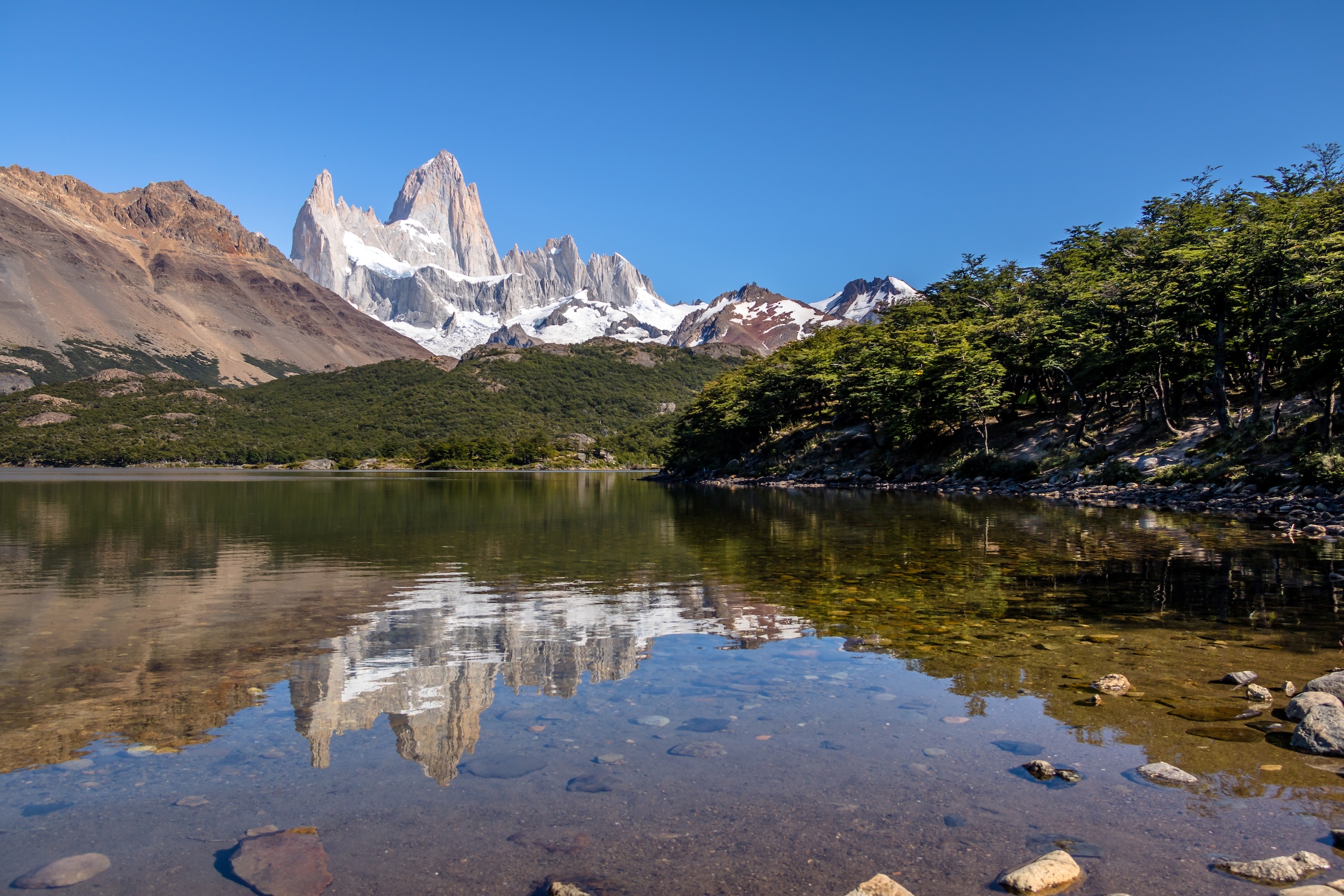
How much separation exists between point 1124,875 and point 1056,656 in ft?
19.0

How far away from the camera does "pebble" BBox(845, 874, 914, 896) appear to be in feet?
14.4

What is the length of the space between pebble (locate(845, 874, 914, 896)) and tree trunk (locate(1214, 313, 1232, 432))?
155ft

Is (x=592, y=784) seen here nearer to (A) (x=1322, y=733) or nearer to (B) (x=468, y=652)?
(B) (x=468, y=652)

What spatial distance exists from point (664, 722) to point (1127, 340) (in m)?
51.7

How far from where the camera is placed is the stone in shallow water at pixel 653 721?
7.52m

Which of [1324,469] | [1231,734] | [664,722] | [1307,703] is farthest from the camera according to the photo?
[1324,469]

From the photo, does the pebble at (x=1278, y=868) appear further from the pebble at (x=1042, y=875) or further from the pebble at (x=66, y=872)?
the pebble at (x=66, y=872)

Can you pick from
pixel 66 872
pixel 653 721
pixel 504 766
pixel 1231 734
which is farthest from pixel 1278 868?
pixel 66 872

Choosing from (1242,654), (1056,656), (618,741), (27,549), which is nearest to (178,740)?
(618,741)

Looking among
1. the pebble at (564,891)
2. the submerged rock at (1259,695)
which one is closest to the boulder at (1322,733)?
the submerged rock at (1259,695)

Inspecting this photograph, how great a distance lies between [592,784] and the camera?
6.07 meters

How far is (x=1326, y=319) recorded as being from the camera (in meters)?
31.1

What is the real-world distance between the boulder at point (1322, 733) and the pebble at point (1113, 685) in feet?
5.36

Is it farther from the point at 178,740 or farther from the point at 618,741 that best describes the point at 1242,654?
the point at 178,740
